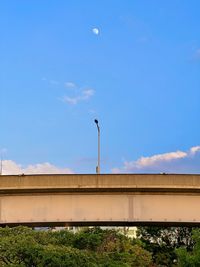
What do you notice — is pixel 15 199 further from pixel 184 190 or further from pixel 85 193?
pixel 184 190

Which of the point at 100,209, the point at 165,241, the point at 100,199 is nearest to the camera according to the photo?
the point at 100,209

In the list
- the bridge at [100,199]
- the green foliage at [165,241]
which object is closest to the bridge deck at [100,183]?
the bridge at [100,199]

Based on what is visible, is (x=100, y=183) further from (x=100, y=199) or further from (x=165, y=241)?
(x=165, y=241)

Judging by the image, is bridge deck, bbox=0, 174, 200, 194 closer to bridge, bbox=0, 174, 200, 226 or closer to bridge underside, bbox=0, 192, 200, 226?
bridge, bbox=0, 174, 200, 226

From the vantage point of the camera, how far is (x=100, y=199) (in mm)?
33156

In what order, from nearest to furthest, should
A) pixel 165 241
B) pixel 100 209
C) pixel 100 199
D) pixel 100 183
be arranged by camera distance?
pixel 100 183 → pixel 100 209 → pixel 100 199 → pixel 165 241

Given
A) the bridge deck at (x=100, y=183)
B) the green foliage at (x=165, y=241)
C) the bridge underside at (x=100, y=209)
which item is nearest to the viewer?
the bridge deck at (x=100, y=183)

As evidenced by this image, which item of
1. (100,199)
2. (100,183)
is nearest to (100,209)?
(100,199)

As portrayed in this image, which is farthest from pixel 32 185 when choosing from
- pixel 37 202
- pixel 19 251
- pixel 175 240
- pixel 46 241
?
pixel 175 240

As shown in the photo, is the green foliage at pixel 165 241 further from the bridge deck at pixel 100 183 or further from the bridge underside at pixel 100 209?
the bridge deck at pixel 100 183

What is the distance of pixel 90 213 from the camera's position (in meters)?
32.9

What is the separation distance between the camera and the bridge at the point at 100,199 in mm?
32656

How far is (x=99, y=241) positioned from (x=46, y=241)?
13037 millimetres

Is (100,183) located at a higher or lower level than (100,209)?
higher
